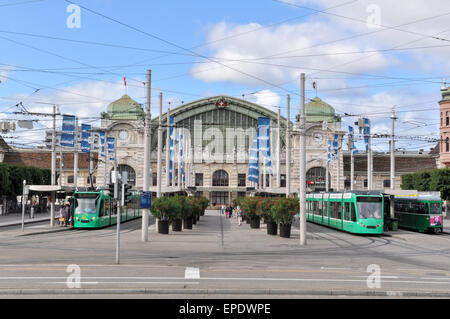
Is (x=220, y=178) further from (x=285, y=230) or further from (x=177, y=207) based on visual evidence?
(x=285, y=230)

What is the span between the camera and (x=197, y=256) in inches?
940

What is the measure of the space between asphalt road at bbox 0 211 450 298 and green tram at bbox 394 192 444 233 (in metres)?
10.1

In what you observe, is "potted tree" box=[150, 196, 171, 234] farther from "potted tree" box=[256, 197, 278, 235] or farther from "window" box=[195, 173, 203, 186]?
"window" box=[195, 173, 203, 186]

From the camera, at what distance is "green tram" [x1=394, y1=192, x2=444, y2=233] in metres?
42.6

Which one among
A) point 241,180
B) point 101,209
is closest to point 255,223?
point 101,209

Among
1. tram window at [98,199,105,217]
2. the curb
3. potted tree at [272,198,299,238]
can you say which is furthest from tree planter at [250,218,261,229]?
the curb

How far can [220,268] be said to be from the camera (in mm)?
19484

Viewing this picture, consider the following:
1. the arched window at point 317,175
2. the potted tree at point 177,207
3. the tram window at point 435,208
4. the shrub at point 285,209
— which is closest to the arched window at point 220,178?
the arched window at point 317,175

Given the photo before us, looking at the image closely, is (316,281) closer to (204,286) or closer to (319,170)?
(204,286)

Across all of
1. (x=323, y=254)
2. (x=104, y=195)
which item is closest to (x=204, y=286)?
(x=323, y=254)

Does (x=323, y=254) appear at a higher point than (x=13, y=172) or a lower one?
lower

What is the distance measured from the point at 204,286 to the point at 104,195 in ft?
92.5

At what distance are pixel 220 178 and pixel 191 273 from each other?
297 ft
